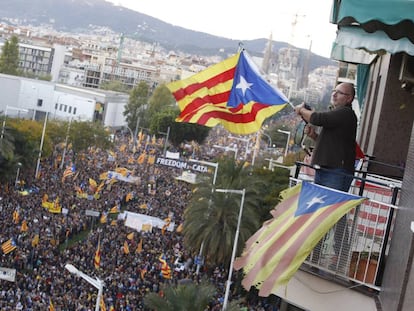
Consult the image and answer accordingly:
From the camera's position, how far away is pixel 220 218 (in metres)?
30.3

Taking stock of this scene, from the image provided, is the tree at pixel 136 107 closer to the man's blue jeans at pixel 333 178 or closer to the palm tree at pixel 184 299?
the palm tree at pixel 184 299

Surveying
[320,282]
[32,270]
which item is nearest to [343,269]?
[320,282]

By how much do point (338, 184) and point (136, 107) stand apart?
97962 millimetres

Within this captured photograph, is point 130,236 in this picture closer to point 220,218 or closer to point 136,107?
point 220,218

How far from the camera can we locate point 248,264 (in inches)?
194

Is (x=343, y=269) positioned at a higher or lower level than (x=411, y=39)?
lower

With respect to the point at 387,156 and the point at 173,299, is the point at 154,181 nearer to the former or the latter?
the point at 173,299

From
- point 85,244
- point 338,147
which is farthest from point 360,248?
point 85,244

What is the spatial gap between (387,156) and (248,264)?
4.38 metres

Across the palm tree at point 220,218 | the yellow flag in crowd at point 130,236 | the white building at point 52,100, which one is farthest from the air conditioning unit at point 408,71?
the white building at point 52,100

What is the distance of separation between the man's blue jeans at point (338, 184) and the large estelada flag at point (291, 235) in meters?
0.50

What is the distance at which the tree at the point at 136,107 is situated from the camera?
103 metres

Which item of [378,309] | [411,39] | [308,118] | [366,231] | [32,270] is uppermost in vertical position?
[411,39]

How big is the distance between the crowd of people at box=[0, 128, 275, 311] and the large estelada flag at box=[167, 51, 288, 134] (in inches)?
463
